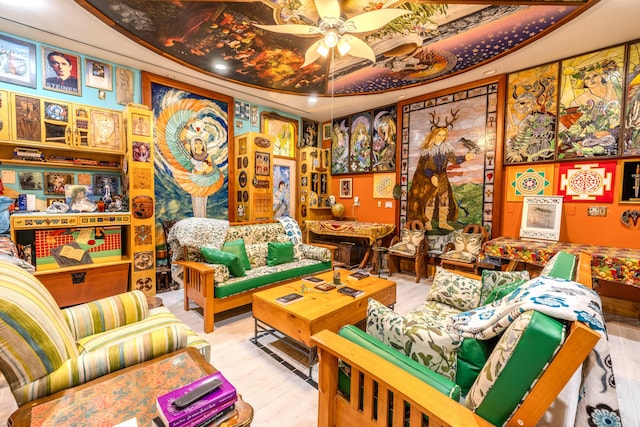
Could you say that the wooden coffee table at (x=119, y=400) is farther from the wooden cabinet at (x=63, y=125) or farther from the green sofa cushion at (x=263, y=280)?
the wooden cabinet at (x=63, y=125)

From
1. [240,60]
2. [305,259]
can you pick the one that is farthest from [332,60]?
[305,259]

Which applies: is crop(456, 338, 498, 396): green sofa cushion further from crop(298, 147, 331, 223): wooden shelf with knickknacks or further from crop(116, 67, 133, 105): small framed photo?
crop(298, 147, 331, 223): wooden shelf with knickknacks

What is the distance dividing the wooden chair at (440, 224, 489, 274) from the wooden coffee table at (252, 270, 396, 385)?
5.59 ft

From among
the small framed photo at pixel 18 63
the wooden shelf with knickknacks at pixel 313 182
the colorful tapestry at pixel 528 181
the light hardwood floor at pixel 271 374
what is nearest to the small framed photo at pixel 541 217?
the colorful tapestry at pixel 528 181

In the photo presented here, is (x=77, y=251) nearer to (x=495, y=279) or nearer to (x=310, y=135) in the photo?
(x=495, y=279)

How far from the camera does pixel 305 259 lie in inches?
160

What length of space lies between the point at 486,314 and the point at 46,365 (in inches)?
73.0

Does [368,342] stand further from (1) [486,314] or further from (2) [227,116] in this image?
(2) [227,116]

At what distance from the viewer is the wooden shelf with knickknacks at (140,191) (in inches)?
137

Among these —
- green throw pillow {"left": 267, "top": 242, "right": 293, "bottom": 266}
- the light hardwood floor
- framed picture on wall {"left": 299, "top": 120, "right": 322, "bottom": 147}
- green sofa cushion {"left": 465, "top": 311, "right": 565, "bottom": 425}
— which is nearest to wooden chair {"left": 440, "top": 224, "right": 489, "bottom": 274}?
the light hardwood floor

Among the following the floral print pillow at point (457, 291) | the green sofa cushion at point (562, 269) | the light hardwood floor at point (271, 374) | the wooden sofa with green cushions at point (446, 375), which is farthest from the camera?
the floral print pillow at point (457, 291)

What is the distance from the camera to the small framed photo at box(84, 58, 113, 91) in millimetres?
3568

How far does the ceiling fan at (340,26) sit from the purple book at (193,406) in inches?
107

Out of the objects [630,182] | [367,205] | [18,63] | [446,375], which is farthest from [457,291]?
[18,63]
